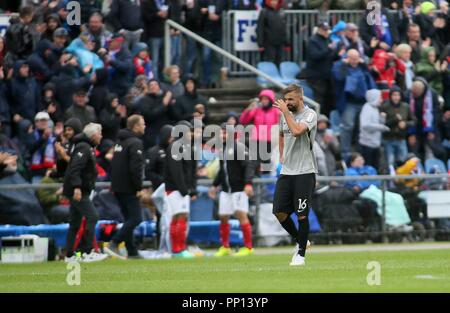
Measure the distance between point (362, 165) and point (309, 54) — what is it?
3.03 meters

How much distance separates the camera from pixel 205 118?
86.5 feet

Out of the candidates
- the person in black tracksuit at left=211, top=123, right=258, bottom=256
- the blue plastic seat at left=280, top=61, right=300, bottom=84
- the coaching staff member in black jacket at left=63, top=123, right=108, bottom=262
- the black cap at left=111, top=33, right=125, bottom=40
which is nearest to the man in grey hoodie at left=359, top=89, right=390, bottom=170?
the blue plastic seat at left=280, top=61, right=300, bottom=84

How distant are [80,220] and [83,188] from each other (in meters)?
0.49

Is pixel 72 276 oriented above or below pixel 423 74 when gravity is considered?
below

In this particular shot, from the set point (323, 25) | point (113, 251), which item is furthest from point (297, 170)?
point (323, 25)

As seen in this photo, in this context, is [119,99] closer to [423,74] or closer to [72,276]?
[423,74]

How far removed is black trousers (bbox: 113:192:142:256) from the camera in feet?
71.3

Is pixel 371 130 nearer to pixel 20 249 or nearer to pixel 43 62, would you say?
pixel 43 62

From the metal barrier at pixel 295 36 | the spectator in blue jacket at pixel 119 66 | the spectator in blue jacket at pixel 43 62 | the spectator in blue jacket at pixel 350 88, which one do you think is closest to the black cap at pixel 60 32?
the spectator in blue jacket at pixel 43 62

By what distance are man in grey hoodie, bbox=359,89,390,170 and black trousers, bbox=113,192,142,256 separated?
6.59 meters
